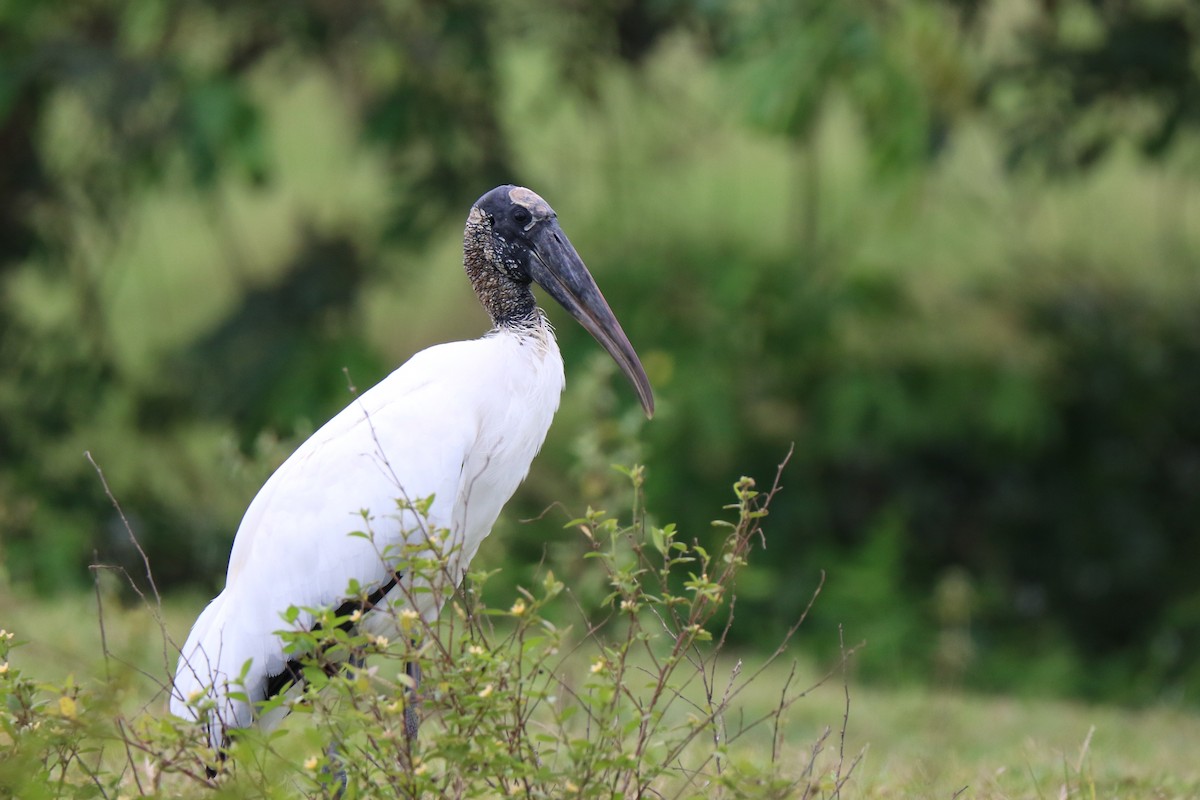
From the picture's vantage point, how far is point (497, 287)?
3645 millimetres

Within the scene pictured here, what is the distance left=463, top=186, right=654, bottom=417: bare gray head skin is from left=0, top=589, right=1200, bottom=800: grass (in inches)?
37.5

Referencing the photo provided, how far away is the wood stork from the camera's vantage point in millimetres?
3139

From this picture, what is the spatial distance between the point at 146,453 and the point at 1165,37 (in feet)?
20.0

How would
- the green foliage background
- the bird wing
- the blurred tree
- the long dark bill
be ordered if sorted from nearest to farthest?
the bird wing
the long dark bill
the green foliage background
the blurred tree

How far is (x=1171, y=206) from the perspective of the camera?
10.2 m

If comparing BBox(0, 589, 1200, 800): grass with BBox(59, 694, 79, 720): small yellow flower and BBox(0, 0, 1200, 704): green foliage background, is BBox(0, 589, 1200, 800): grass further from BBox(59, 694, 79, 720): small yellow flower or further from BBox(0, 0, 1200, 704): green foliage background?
BBox(0, 0, 1200, 704): green foliage background

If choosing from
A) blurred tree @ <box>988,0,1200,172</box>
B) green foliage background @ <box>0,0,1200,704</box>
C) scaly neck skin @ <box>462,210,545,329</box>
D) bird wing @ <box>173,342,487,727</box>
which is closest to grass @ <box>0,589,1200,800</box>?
bird wing @ <box>173,342,487,727</box>

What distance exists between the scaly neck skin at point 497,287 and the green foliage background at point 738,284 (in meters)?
3.15

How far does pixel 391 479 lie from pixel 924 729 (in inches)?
131

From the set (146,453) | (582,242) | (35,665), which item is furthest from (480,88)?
(35,665)

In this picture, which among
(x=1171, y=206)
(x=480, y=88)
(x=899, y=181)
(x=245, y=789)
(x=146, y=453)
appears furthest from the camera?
(x=1171, y=206)

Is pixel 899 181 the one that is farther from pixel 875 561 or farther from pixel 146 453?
pixel 146 453

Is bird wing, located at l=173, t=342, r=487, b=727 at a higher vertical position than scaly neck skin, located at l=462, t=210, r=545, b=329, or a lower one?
lower

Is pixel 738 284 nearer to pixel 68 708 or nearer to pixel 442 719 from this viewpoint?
pixel 442 719
